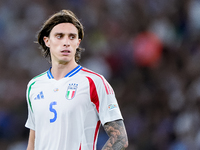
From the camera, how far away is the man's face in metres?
3.70

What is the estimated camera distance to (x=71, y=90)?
3.62 m

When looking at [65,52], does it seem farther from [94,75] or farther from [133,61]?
[133,61]

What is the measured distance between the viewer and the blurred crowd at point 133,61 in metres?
8.01

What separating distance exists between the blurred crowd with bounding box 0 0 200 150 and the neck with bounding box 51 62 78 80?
4.12 meters

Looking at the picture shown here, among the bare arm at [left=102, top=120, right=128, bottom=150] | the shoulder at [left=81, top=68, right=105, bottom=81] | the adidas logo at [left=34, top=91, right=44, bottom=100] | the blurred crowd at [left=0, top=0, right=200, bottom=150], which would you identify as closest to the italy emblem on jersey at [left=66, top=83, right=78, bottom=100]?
the shoulder at [left=81, top=68, right=105, bottom=81]

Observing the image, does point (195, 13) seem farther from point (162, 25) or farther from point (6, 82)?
point (6, 82)

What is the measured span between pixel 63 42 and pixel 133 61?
4.87 m

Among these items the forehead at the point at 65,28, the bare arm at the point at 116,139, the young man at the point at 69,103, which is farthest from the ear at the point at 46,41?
the bare arm at the point at 116,139

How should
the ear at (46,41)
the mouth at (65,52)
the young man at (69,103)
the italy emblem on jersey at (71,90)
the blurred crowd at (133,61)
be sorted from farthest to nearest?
1. the blurred crowd at (133,61)
2. the ear at (46,41)
3. the mouth at (65,52)
4. the italy emblem on jersey at (71,90)
5. the young man at (69,103)

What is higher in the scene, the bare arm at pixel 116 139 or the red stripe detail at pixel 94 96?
the red stripe detail at pixel 94 96

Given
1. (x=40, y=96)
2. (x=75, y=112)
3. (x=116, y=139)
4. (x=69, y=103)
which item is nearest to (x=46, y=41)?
(x=40, y=96)

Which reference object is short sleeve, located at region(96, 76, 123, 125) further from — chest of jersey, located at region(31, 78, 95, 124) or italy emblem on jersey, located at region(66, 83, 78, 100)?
italy emblem on jersey, located at region(66, 83, 78, 100)

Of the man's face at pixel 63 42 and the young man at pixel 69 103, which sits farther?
the man's face at pixel 63 42

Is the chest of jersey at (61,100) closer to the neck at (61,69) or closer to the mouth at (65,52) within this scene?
the neck at (61,69)
